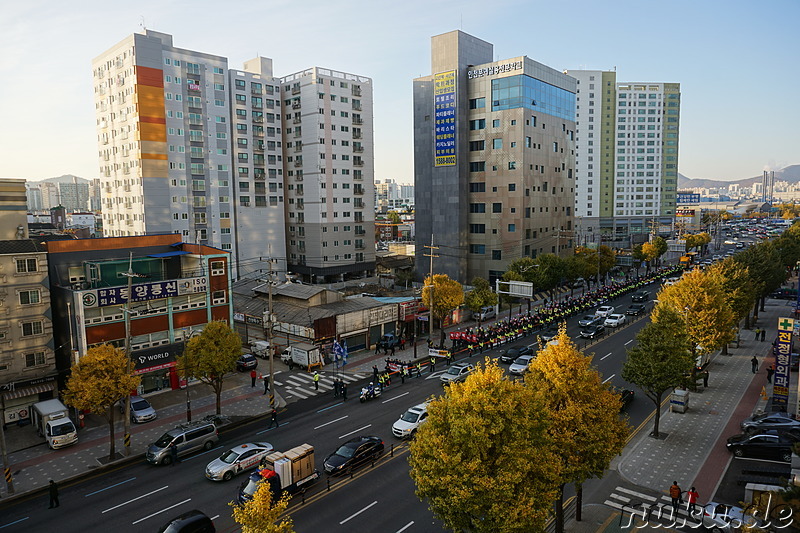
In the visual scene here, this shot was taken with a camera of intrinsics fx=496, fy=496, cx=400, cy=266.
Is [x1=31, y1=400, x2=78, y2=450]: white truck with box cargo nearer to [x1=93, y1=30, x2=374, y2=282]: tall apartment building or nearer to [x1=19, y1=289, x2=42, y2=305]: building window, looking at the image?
[x1=19, y1=289, x2=42, y2=305]: building window

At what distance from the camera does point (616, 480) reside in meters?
26.9

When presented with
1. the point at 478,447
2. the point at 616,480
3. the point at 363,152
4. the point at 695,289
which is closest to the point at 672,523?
the point at 616,480

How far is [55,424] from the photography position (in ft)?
107

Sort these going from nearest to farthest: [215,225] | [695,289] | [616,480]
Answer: [616,480] → [695,289] → [215,225]

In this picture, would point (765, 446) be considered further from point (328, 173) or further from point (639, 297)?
point (328, 173)

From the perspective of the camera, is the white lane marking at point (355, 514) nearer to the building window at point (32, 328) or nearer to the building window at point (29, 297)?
the building window at point (32, 328)

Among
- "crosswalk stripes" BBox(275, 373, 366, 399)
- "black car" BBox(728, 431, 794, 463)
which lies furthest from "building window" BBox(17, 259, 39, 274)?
"black car" BBox(728, 431, 794, 463)

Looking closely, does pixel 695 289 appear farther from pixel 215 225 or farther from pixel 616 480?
pixel 215 225

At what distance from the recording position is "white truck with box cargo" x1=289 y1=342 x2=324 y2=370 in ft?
159

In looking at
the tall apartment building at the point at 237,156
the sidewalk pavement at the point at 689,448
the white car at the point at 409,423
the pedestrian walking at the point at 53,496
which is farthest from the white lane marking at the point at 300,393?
the tall apartment building at the point at 237,156

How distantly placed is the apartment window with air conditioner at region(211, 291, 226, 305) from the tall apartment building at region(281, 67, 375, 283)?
4964 cm

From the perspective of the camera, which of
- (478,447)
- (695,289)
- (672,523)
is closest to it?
(478,447)

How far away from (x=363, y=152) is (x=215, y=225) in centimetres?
3253

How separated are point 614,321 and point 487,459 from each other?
50.8 metres
